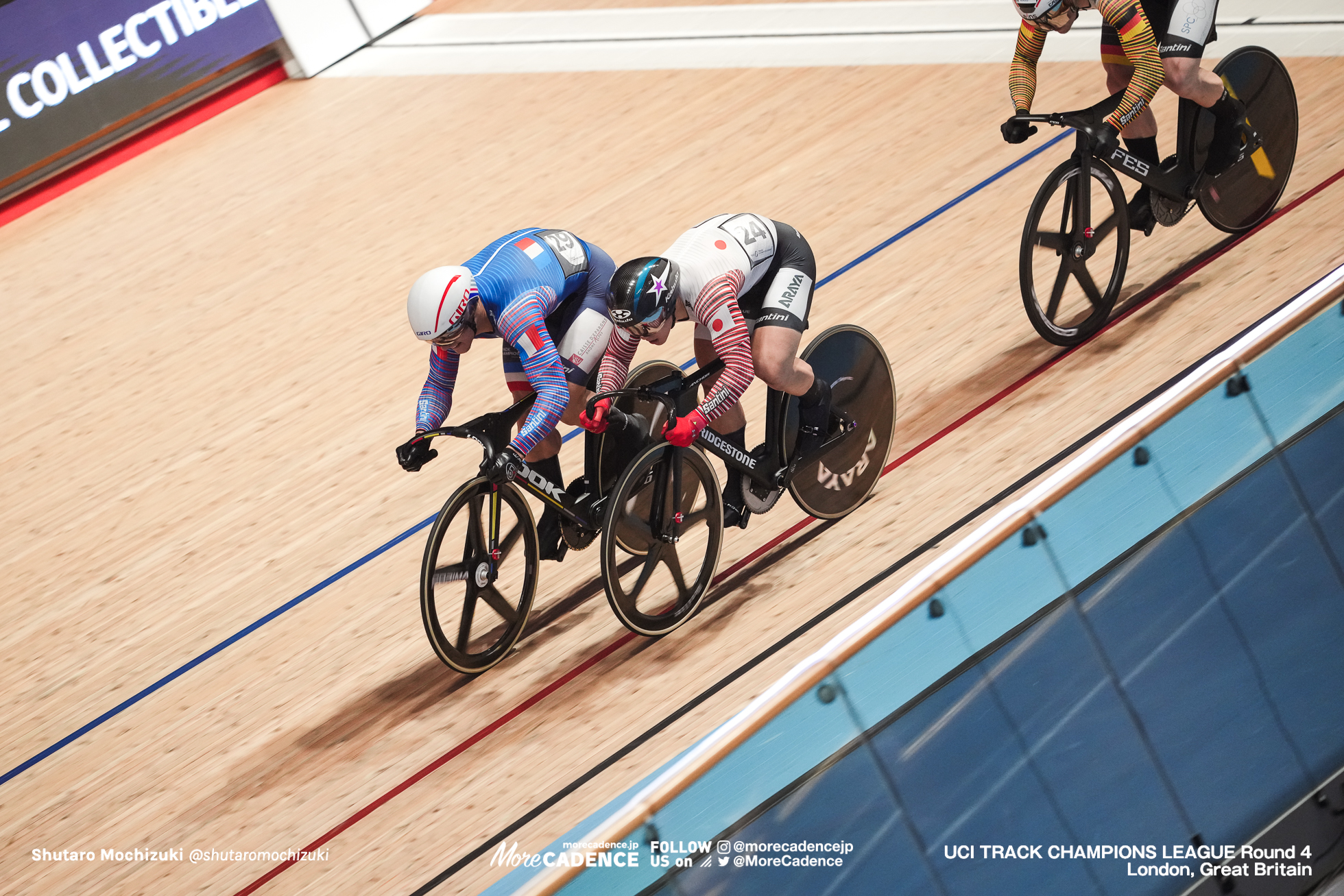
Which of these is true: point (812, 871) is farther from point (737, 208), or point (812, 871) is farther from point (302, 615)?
point (737, 208)

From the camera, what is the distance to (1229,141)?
5059mm

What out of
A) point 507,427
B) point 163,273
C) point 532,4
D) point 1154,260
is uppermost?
point 532,4

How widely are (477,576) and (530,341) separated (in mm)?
740

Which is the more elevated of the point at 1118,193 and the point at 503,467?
the point at 503,467

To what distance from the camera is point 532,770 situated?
143 inches

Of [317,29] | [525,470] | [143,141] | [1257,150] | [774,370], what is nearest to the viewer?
[525,470]

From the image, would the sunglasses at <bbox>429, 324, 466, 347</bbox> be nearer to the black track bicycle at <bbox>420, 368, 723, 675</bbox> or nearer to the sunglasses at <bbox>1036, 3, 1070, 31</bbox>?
the black track bicycle at <bbox>420, 368, 723, 675</bbox>

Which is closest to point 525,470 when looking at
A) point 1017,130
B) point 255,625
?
point 255,625

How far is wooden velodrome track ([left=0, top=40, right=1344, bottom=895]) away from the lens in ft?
12.6

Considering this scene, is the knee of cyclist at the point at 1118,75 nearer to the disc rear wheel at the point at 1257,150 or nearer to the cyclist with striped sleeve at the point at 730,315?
the disc rear wheel at the point at 1257,150

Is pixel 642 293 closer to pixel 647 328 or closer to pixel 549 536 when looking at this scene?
pixel 647 328

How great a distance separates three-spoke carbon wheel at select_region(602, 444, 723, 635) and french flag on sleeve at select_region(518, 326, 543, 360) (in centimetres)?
47

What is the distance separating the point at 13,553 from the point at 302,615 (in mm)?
1801

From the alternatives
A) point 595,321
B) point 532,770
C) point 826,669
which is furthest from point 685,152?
point 826,669
